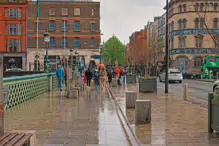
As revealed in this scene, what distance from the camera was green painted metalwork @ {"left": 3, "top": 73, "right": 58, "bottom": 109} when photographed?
15.5m

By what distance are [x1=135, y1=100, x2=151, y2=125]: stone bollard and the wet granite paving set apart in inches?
24.4

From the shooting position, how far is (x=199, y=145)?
809 cm

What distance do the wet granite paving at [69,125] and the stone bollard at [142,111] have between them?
2.04 ft

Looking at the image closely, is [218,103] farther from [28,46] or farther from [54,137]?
[28,46]

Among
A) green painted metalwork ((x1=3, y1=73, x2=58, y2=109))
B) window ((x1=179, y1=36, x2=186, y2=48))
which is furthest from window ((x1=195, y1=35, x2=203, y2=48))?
green painted metalwork ((x1=3, y1=73, x2=58, y2=109))

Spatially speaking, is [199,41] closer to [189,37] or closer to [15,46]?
[189,37]

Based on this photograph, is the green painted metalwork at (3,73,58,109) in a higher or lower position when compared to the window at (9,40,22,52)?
lower

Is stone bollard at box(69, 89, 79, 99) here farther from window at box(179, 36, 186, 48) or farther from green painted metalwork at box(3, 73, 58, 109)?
window at box(179, 36, 186, 48)

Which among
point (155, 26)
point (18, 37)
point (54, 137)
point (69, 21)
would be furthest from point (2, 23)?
point (54, 137)

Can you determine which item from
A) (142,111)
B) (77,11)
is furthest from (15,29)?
(142,111)

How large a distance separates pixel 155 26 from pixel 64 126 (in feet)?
278

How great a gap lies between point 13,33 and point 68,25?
974cm

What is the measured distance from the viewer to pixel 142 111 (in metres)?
11.1

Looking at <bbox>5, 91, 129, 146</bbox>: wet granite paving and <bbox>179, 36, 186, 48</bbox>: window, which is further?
<bbox>179, 36, 186, 48</bbox>: window
